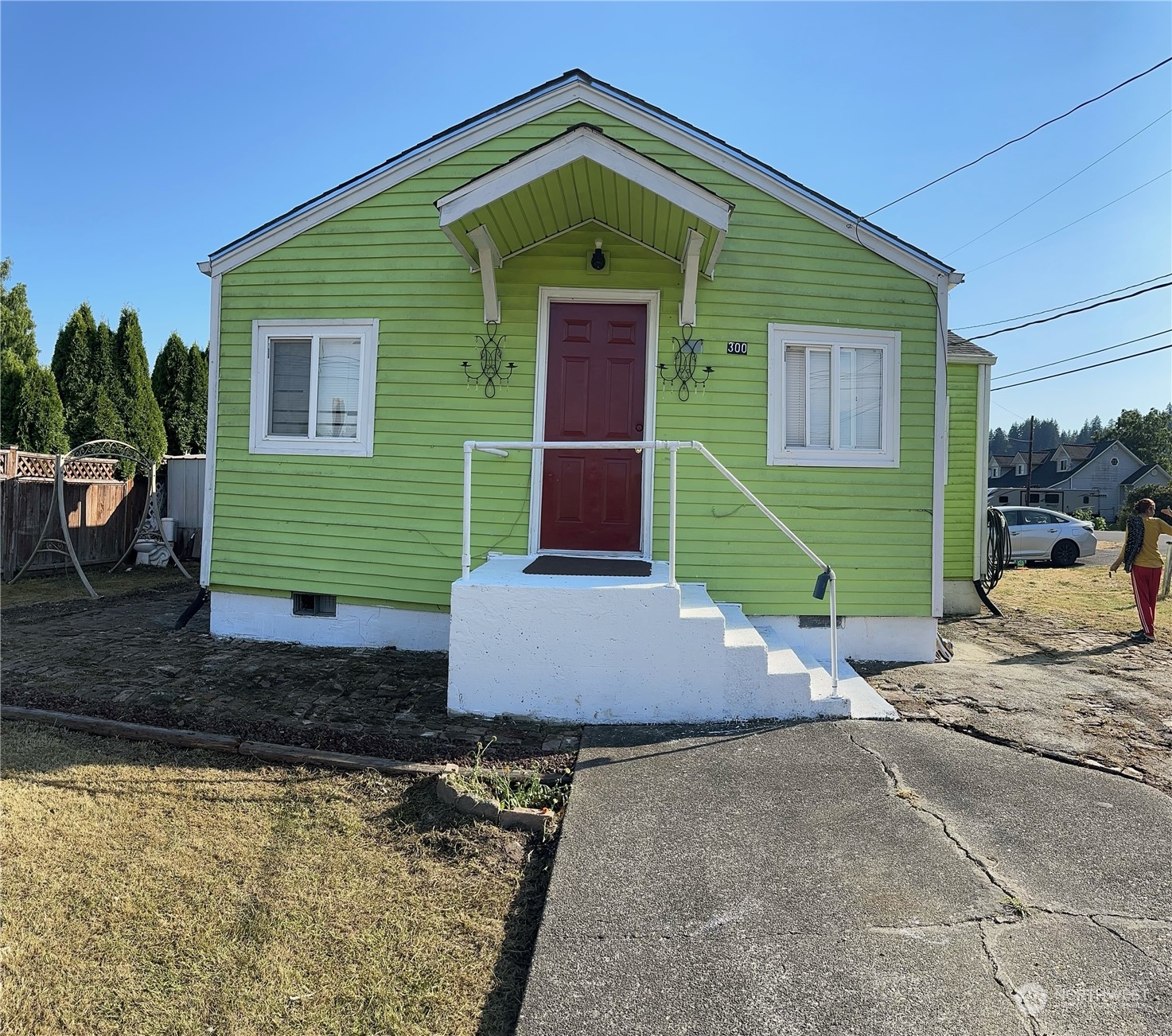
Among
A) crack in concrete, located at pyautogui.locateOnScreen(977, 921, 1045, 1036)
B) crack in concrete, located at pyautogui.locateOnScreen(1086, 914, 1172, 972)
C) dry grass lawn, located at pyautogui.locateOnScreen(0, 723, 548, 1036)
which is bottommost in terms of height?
dry grass lawn, located at pyautogui.locateOnScreen(0, 723, 548, 1036)

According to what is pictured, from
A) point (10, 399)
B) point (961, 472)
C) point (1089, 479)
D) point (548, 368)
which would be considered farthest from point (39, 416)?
point (1089, 479)

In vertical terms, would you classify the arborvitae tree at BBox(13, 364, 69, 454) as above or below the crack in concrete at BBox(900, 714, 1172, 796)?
above

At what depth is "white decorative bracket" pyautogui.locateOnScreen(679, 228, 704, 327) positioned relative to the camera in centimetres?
564

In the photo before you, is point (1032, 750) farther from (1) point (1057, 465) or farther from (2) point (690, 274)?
(1) point (1057, 465)

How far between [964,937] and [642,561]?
366 cm

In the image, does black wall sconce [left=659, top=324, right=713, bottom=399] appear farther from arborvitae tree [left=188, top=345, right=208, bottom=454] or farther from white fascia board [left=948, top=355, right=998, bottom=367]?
arborvitae tree [left=188, top=345, right=208, bottom=454]

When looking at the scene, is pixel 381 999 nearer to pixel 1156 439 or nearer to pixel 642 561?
pixel 642 561

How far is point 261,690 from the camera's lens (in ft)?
17.5

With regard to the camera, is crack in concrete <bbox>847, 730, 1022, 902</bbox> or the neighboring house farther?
the neighboring house

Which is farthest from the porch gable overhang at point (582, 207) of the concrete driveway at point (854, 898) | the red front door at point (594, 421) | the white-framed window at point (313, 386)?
the concrete driveway at point (854, 898)

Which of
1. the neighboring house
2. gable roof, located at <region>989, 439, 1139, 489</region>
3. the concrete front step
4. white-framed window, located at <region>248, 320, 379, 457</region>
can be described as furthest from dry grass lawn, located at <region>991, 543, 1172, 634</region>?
gable roof, located at <region>989, 439, 1139, 489</region>

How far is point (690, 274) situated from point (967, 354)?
18.0 feet

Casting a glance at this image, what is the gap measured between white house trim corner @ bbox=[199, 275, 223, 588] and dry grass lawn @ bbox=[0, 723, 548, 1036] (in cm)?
332

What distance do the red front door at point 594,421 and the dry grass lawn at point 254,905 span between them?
329 centimetres
